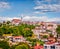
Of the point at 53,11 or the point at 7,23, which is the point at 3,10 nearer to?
the point at 7,23

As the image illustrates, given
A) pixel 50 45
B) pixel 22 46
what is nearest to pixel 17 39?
pixel 22 46

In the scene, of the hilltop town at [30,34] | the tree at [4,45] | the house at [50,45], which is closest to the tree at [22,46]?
the hilltop town at [30,34]

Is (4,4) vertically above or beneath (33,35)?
above

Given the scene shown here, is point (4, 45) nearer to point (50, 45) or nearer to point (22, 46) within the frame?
point (22, 46)

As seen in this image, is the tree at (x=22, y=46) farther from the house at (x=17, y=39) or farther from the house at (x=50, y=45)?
the house at (x=50, y=45)

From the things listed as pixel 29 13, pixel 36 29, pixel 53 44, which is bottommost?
pixel 53 44

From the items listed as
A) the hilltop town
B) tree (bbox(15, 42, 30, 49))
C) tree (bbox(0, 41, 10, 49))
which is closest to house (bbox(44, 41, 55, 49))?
the hilltop town

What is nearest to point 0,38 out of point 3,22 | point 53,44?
A: point 3,22

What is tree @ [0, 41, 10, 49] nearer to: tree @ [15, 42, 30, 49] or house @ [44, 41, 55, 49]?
tree @ [15, 42, 30, 49]
